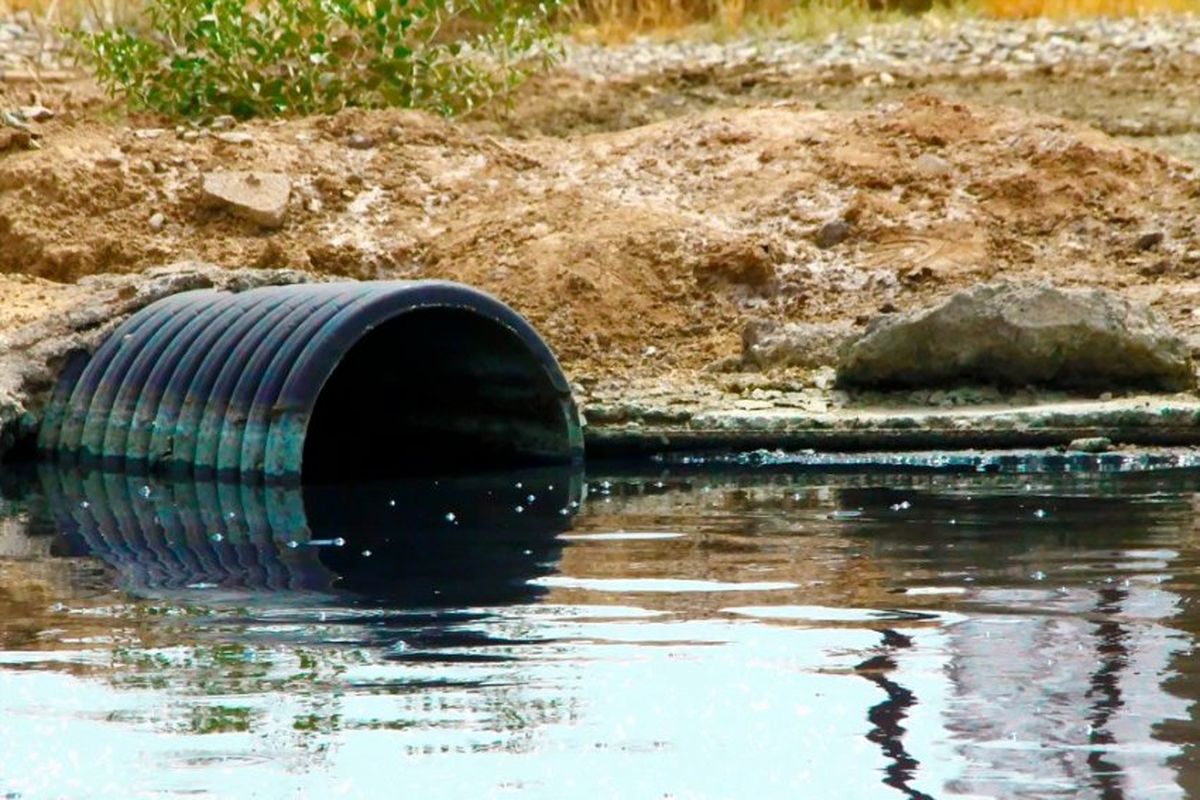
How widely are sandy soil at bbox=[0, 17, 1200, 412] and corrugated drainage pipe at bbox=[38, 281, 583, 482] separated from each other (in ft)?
3.21

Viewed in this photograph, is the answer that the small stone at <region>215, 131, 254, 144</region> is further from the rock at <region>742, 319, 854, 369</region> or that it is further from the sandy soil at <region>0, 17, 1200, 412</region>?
the rock at <region>742, 319, 854, 369</region>

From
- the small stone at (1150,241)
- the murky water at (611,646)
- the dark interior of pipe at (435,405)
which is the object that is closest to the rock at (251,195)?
the dark interior of pipe at (435,405)

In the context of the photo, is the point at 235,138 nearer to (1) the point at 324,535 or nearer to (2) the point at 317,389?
(2) the point at 317,389

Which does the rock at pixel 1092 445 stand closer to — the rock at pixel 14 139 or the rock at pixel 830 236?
the rock at pixel 830 236

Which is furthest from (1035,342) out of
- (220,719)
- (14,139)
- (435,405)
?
(14,139)

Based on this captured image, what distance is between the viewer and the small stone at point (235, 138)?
12.7 m

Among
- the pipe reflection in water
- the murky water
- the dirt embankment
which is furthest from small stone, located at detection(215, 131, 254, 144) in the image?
the murky water

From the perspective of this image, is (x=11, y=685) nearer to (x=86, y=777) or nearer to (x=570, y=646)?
(x=86, y=777)

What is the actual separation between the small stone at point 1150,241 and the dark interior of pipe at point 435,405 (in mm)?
4022

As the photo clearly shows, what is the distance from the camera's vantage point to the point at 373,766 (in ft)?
13.4

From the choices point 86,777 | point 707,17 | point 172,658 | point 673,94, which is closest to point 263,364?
point 172,658

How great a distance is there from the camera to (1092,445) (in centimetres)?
899

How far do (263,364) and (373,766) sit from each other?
4787 mm

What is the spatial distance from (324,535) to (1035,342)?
11.7 feet
